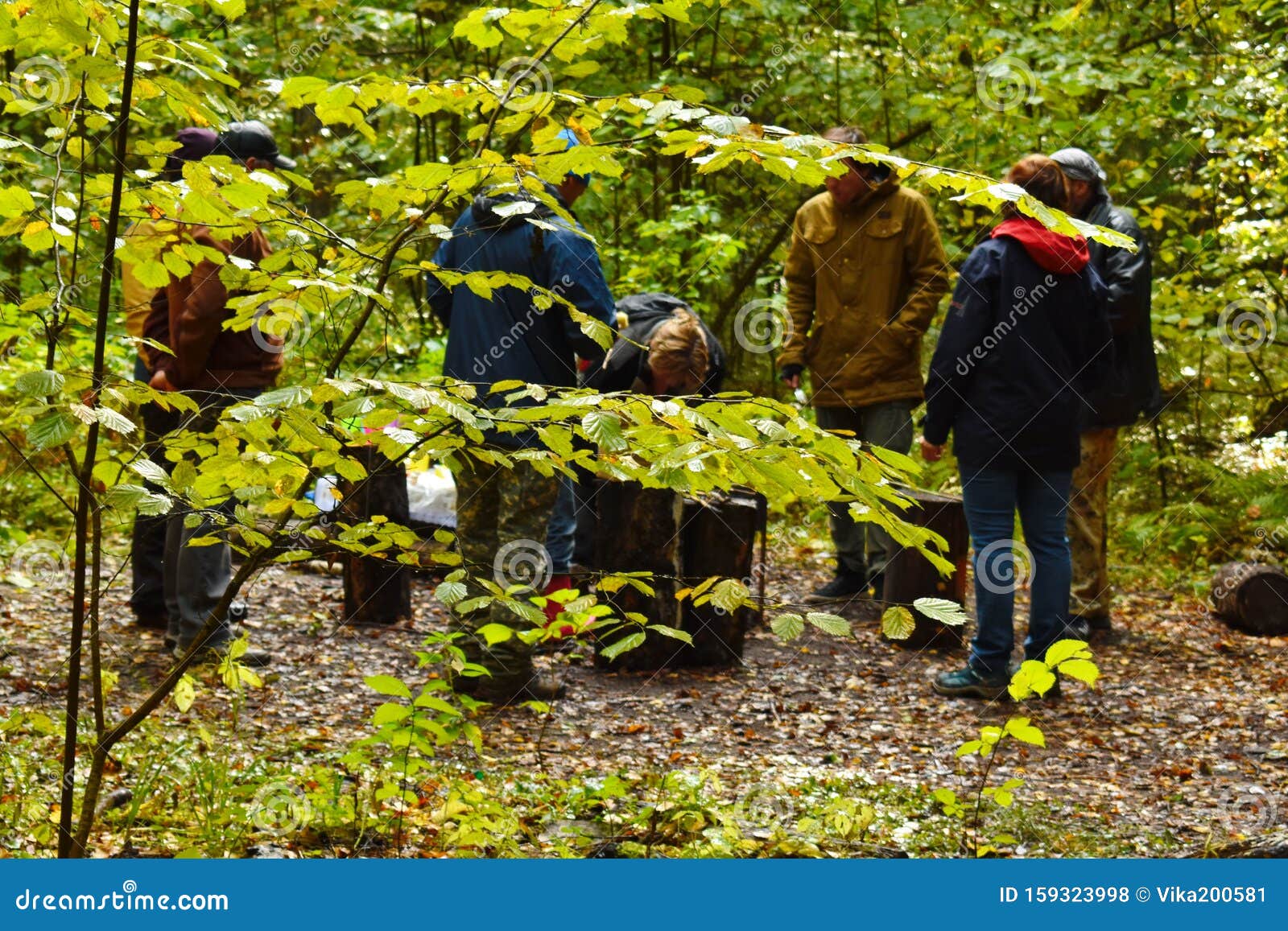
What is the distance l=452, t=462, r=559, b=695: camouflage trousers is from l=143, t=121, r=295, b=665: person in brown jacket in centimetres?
95

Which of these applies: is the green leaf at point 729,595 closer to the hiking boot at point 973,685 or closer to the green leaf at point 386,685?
the green leaf at point 386,685

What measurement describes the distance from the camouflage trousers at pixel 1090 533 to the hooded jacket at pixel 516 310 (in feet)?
9.46

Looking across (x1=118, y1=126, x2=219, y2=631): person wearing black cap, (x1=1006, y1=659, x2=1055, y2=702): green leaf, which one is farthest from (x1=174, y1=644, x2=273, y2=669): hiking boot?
(x1=1006, y1=659, x2=1055, y2=702): green leaf

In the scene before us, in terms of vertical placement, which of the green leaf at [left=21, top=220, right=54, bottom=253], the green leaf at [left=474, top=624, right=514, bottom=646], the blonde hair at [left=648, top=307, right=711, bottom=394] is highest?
the green leaf at [left=21, top=220, right=54, bottom=253]

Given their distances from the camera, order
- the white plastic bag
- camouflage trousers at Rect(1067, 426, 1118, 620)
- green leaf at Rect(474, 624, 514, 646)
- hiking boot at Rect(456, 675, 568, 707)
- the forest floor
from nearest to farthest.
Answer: green leaf at Rect(474, 624, 514, 646), the forest floor, hiking boot at Rect(456, 675, 568, 707), camouflage trousers at Rect(1067, 426, 1118, 620), the white plastic bag

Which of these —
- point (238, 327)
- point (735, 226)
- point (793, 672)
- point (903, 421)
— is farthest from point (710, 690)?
point (735, 226)

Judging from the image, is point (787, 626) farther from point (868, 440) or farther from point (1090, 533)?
point (1090, 533)

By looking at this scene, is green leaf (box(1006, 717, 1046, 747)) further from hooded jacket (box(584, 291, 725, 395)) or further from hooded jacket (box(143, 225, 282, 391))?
hooded jacket (box(143, 225, 282, 391))

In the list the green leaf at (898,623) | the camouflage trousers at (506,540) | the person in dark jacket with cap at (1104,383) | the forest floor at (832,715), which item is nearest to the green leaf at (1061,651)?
the green leaf at (898,623)

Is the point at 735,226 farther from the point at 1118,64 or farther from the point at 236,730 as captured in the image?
the point at 236,730

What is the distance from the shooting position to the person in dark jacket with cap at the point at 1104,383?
224 inches

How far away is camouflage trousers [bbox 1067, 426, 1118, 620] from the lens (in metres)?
6.44

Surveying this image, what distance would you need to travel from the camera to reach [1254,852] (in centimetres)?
334

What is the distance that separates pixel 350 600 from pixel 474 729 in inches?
121
